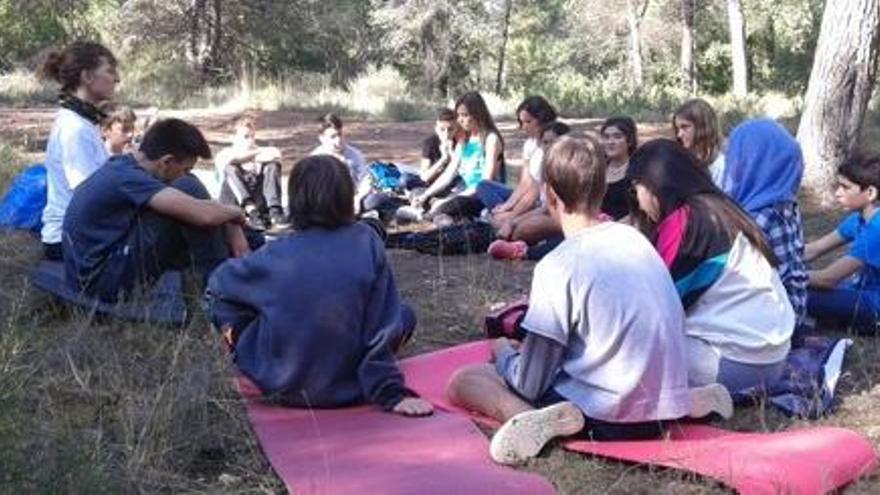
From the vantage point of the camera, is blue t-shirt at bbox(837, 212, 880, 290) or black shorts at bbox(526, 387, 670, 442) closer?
black shorts at bbox(526, 387, 670, 442)

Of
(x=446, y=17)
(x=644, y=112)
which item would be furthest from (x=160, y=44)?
(x=644, y=112)

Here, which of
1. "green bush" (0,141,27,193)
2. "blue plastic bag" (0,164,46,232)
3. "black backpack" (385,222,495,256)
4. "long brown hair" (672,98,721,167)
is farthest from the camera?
"green bush" (0,141,27,193)

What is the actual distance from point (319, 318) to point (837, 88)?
19.3 ft

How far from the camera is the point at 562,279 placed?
3.45 metres

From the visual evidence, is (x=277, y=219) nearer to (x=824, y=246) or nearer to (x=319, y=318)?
(x=824, y=246)

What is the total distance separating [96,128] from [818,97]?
5489 millimetres

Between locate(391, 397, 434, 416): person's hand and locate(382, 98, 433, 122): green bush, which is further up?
locate(382, 98, 433, 122): green bush

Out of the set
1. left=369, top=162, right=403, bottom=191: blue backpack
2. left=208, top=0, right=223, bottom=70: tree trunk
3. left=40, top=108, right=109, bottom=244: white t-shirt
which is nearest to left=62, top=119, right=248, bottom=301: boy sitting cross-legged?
left=40, top=108, right=109, bottom=244: white t-shirt

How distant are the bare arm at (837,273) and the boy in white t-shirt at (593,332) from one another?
1770mm

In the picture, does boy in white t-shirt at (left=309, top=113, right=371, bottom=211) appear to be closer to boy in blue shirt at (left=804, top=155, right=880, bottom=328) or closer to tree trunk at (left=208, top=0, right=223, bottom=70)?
boy in blue shirt at (left=804, top=155, right=880, bottom=328)

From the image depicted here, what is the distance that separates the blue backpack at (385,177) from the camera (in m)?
9.55

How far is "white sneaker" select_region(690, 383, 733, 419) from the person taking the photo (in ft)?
12.4

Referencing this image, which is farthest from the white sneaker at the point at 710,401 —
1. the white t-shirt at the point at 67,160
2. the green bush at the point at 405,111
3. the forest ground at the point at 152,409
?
the green bush at the point at 405,111

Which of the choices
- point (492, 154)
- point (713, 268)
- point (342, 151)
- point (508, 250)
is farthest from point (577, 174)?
point (342, 151)
